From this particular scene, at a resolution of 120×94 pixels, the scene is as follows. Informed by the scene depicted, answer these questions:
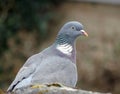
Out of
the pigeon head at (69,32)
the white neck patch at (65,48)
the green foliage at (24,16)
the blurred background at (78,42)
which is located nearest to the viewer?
the white neck patch at (65,48)

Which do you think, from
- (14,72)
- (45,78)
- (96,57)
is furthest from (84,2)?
(45,78)

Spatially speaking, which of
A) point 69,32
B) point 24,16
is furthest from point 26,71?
point 24,16

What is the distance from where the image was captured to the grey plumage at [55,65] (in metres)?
6.76

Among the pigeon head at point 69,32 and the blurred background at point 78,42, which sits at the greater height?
the pigeon head at point 69,32

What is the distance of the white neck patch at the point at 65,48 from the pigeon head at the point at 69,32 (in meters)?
0.06

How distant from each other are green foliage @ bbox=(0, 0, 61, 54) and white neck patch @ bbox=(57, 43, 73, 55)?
497 centimetres

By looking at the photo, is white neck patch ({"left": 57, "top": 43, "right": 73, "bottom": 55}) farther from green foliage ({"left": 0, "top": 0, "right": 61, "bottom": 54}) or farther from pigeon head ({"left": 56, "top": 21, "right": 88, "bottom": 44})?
green foliage ({"left": 0, "top": 0, "right": 61, "bottom": 54})

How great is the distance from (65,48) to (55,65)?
0.56 m

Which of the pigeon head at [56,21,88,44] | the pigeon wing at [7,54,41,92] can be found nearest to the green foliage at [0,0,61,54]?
the pigeon head at [56,21,88,44]

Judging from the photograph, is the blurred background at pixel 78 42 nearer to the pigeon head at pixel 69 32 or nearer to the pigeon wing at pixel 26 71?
the pigeon head at pixel 69 32

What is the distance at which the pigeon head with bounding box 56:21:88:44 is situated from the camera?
7.71 metres

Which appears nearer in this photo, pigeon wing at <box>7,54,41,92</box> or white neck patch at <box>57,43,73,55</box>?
pigeon wing at <box>7,54,41,92</box>

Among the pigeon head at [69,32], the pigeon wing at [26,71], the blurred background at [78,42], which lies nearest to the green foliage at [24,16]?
the blurred background at [78,42]

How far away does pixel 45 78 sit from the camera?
6848 millimetres
